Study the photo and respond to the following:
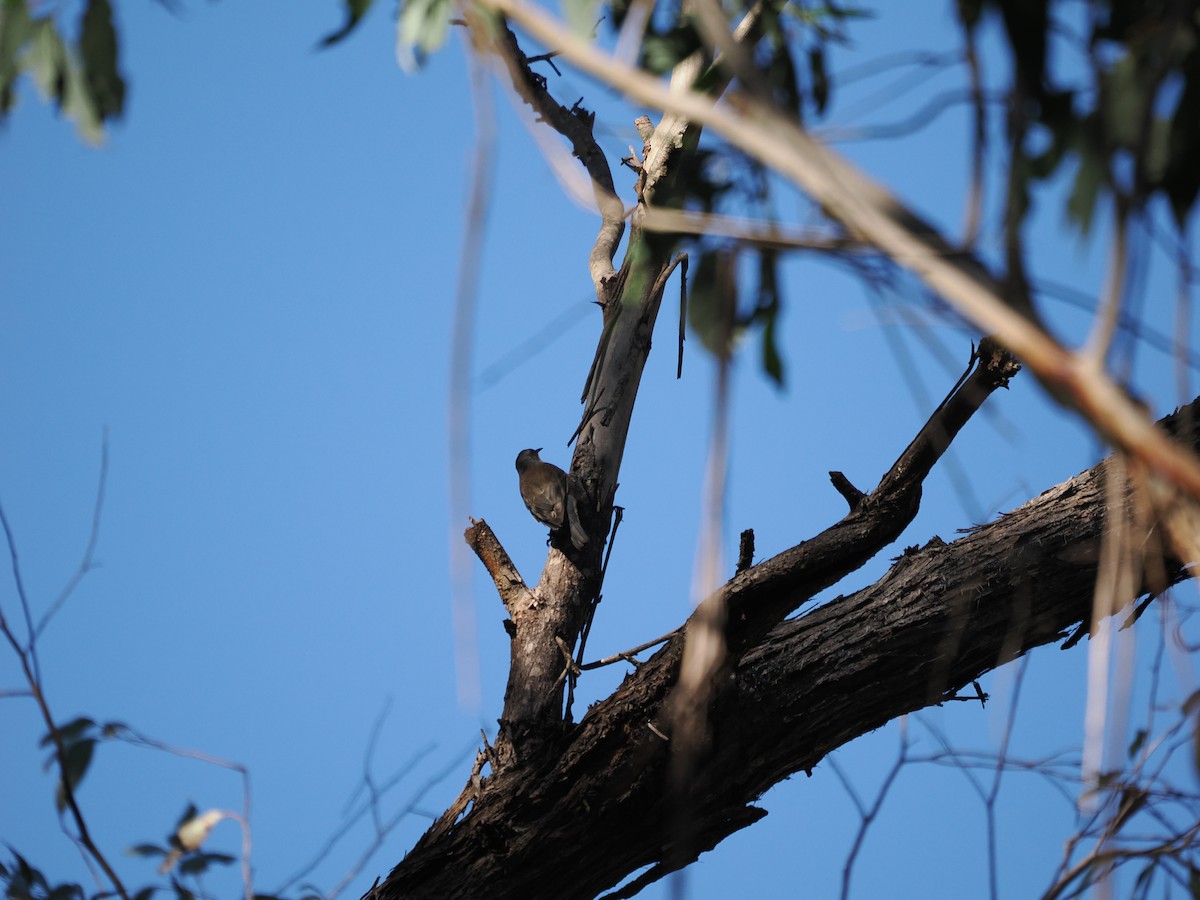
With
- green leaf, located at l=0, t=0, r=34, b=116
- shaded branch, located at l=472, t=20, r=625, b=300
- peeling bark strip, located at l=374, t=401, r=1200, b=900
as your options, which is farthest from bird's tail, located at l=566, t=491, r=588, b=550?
green leaf, located at l=0, t=0, r=34, b=116

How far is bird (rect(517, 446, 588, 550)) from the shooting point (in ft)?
8.57

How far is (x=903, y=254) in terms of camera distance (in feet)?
2.57

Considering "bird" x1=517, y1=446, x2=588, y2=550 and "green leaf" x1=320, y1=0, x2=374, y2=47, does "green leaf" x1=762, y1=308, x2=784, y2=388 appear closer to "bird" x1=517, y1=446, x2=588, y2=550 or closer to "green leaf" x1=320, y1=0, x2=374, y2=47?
"green leaf" x1=320, y1=0, x2=374, y2=47

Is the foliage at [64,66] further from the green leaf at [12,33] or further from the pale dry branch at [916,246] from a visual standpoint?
the pale dry branch at [916,246]

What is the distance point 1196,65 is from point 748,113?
0.56m

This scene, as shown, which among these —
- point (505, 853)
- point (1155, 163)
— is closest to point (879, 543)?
point (505, 853)

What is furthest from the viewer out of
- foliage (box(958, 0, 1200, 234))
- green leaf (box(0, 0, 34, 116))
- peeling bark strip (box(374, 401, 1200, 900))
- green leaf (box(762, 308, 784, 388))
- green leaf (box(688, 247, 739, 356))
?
peeling bark strip (box(374, 401, 1200, 900))

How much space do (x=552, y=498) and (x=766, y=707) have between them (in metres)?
0.84

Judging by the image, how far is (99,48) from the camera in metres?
1.55

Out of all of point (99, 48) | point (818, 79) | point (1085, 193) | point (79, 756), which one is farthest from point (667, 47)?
point (79, 756)

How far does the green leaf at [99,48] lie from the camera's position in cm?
155

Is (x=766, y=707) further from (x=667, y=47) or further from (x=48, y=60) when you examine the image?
(x=48, y=60)

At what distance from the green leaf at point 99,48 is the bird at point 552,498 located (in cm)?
144

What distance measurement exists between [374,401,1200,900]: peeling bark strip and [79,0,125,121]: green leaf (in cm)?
152
